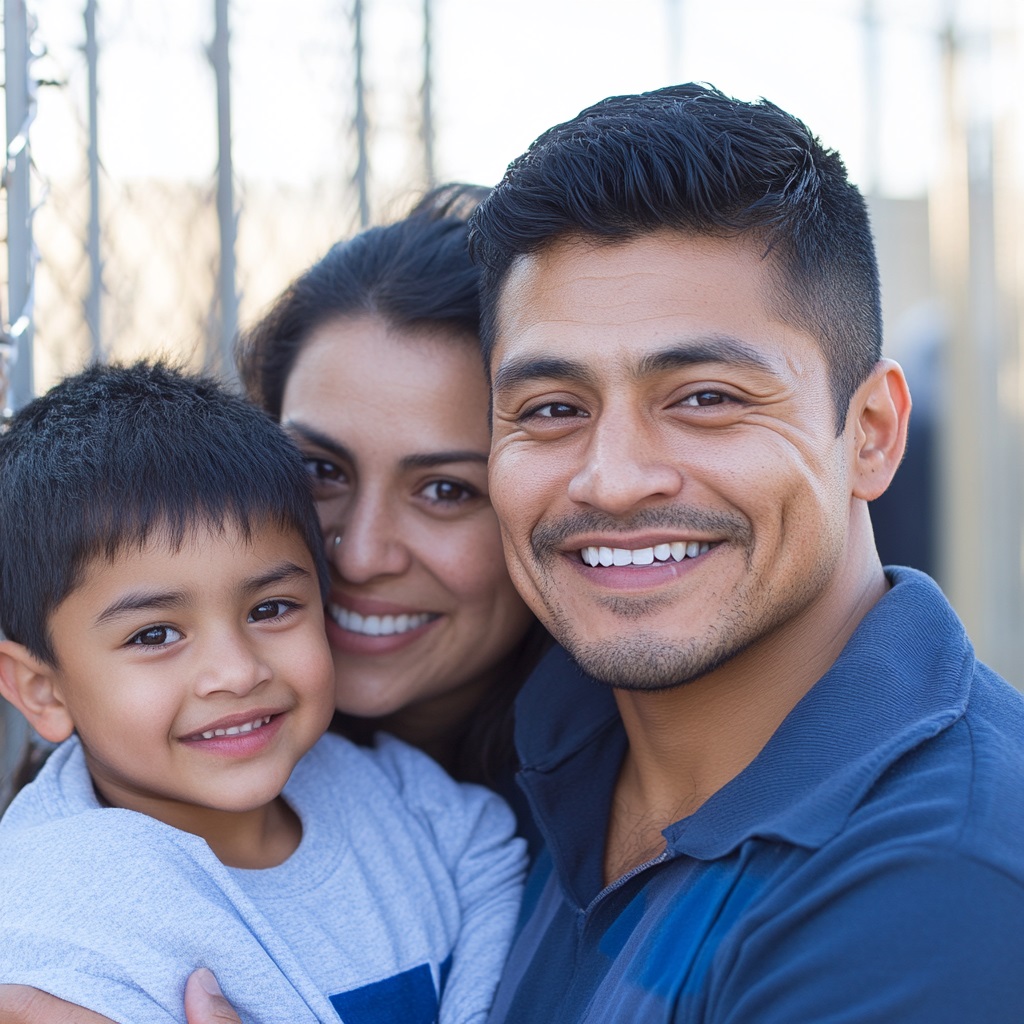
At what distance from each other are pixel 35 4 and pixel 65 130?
55 cm

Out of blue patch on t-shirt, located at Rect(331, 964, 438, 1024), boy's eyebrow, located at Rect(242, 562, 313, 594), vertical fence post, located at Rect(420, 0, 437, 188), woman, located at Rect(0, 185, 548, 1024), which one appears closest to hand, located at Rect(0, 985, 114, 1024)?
blue patch on t-shirt, located at Rect(331, 964, 438, 1024)

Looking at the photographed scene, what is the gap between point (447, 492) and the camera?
2336 mm

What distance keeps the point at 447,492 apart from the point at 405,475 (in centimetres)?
9

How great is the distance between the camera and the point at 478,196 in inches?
109

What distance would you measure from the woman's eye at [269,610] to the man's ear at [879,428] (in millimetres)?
952

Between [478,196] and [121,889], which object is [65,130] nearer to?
[478,196]

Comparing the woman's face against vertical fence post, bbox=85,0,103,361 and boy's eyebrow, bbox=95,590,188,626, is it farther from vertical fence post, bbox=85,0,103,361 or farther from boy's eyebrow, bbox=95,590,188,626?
vertical fence post, bbox=85,0,103,361

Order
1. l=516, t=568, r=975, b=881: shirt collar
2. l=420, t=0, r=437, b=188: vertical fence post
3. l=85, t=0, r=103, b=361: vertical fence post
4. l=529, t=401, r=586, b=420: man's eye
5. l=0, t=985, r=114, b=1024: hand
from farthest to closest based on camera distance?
l=420, t=0, r=437, b=188: vertical fence post → l=85, t=0, r=103, b=361: vertical fence post → l=529, t=401, r=586, b=420: man's eye → l=0, t=985, r=114, b=1024: hand → l=516, t=568, r=975, b=881: shirt collar

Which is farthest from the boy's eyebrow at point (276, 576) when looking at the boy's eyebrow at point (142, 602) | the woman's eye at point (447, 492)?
the woman's eye at point (447, 492)

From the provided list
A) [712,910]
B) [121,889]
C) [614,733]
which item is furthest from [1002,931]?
[121,889]

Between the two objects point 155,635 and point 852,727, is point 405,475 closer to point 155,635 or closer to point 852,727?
point 155,635

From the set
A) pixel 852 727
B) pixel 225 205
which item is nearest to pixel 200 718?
pixel 852 727

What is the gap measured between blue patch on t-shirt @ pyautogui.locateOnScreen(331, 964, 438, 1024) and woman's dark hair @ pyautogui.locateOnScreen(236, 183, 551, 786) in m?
0.59

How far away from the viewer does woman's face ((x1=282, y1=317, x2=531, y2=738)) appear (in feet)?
7.43
